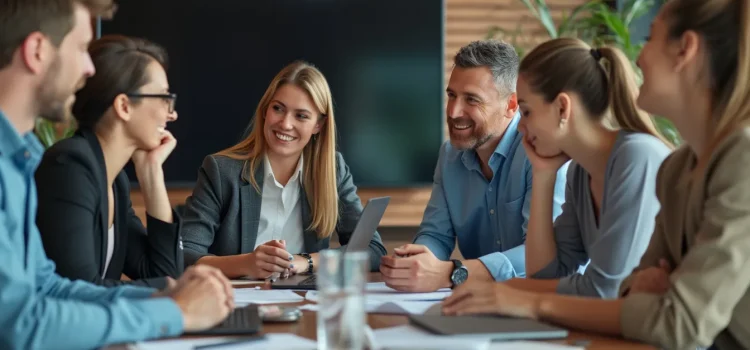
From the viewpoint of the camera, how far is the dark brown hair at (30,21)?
5.45ft

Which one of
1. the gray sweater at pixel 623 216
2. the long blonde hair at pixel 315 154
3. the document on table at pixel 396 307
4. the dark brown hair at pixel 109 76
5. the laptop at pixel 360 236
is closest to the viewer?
the document on table at pixel 396 307

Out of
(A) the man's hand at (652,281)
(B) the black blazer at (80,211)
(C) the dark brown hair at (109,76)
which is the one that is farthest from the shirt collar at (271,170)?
(A) the man's hand at (652,281)

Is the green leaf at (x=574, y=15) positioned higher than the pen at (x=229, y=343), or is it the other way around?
the green leaf at (x=574, y=15)

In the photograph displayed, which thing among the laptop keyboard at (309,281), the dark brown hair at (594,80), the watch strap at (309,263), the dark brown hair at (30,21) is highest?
the dark brown hair at (30,21)

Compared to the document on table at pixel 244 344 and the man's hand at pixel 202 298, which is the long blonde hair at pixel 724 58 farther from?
the man's hand at pixel 202 298

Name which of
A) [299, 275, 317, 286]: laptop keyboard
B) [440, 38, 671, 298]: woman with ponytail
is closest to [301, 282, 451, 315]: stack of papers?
[299, 275, 317, 286]: laptop keyboard

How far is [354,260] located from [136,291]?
2.39ft

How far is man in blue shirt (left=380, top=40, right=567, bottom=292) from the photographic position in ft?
9.73

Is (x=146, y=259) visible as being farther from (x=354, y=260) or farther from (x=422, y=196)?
(x=422, y=196)

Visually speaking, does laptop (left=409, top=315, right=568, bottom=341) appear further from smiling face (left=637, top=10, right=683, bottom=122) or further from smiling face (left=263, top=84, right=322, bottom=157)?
smiling face (left=263, top=84, right=322, bottom=157)

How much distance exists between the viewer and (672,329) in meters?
1.55

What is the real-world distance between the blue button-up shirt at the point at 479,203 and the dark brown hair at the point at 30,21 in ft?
5.25

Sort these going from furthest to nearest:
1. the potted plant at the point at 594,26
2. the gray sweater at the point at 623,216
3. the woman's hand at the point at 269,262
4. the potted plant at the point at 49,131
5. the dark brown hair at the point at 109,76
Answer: the potted plant at the point at 49,131 < the potted plant at the point at 594,26 < the woman's hand at the point at 269,262 < the dark brown hair at the point at 109,76 < the gray sweater at the point at 623,216

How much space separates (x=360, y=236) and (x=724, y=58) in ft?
3.84
